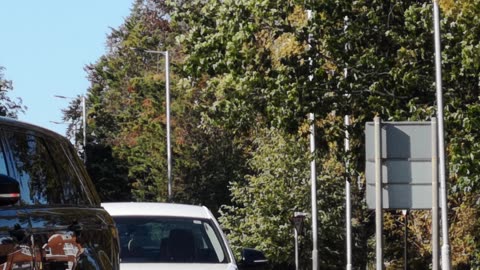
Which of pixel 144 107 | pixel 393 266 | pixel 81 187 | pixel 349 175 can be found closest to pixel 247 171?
pixel 393 266

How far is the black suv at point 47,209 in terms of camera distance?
6.09m

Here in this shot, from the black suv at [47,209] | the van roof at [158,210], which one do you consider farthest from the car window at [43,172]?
the van roof at [158,210]

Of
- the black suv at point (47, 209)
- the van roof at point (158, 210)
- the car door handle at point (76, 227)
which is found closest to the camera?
the black suv at point (47, 209)

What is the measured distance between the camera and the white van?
40.3 ft

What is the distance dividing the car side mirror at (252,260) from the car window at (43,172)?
502 centimetres

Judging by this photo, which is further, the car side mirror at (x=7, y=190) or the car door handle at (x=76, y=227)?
the car door handle at (x=76, y=227)

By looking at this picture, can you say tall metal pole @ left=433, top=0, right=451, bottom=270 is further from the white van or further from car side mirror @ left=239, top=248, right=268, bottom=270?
the white van

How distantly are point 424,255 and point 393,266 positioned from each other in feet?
7.95

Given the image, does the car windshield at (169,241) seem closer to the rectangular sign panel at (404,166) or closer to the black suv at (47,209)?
the black suv at (47,209)

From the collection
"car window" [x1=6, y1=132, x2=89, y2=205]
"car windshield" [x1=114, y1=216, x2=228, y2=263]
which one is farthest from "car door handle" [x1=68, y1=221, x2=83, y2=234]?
"car windshield" [x1=114, y1=216, x2=228, y2=263]

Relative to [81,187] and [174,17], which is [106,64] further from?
[81,187]

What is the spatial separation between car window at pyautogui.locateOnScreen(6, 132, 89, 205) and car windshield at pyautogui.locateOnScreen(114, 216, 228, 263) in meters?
4.09

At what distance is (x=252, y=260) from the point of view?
13.2 m

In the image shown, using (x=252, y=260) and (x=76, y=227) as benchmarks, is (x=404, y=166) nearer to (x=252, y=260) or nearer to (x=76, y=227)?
(x=252, y=260)
